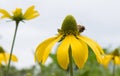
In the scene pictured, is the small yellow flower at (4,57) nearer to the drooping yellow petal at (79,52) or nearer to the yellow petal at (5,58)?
the yellow petal at (5,58)

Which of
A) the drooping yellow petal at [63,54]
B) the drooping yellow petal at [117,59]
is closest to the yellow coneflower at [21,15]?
the drooping yellow petal at [63,54]

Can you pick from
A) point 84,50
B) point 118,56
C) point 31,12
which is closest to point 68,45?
point 84,50

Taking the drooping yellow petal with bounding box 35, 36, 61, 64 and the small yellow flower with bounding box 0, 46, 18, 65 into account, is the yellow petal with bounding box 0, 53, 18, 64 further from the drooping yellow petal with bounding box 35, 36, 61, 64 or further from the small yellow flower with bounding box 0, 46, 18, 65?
the drooping yellow petal with bounding box 35, 36, 61, 64

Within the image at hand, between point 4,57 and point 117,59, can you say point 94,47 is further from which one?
point 117,59

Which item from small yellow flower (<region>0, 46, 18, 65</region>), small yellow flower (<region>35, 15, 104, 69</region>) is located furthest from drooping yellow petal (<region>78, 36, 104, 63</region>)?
small yellow flower (<region>0, 46, 18, 65</region>)

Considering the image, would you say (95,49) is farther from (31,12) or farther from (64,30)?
(31,12)

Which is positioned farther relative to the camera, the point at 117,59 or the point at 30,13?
the point at 117,59

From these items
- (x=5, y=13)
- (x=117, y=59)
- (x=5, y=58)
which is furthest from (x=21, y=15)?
(x=117, y=59)
